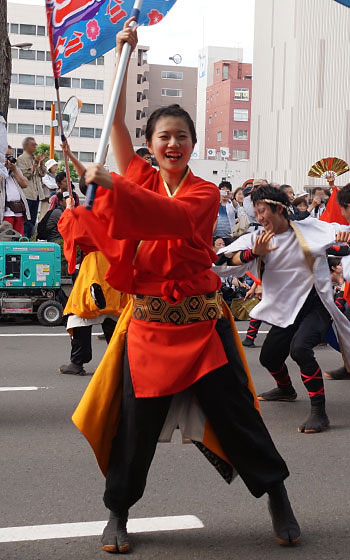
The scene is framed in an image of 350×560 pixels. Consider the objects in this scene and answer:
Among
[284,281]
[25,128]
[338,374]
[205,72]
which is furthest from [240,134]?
[284,281]

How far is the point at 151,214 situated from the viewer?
2.74 meters

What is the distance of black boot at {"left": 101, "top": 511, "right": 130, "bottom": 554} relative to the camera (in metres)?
3.33

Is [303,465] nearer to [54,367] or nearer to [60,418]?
[60,418]

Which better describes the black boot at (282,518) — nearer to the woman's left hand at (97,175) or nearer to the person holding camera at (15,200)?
the woman's left hand at (97,175)

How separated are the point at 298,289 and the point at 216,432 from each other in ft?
8.50

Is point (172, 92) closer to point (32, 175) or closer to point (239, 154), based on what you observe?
point (239, 154)

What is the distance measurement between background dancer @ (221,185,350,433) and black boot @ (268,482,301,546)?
2.10 meters

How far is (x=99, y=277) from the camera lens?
22.4 ft

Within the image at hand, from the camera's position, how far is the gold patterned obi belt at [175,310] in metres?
3.26

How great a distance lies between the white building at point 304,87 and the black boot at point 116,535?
30.7 meters

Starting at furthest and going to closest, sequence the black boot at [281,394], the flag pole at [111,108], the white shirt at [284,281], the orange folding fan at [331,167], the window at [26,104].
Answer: the window at [26,104], the orange folding fan at [331,167], the black boot at [281,394], the white shirt at [284,281], the flag pole at [111,108]

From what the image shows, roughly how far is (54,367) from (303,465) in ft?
11.8

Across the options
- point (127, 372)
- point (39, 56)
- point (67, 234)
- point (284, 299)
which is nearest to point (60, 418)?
point (67, 234)

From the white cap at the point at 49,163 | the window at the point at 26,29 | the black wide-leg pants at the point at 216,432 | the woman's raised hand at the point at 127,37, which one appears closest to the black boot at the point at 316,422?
the black wide-leg pants at the point at 216,432
